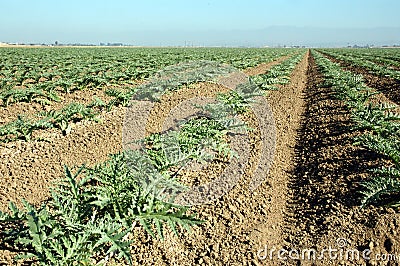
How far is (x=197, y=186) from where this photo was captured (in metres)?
4.38

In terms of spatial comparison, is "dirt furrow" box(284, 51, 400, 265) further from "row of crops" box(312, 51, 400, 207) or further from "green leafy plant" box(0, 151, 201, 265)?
"green leafy plant" box(0, 151, 201, 265)

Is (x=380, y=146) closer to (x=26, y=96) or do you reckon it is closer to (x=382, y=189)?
(x=382, y=189)

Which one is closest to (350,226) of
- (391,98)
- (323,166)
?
(323,166)

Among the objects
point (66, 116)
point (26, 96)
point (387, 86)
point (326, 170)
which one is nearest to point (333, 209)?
point (326, 170)

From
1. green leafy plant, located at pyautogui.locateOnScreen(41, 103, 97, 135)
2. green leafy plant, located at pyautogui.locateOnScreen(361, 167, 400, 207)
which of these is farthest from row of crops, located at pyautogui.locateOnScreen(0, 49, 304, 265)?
green leafy plant, located at pyautogui.locateOnScreen(41, 103, 97, 135)

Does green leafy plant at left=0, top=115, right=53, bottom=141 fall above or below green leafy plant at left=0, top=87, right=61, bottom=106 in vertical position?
below

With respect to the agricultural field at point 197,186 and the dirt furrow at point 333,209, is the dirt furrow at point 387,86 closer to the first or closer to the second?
the agricultural field at point 197,186

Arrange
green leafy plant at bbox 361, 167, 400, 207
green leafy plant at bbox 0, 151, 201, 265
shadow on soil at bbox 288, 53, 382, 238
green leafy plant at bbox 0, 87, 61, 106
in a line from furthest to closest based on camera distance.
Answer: green leafy plant at bbox 0, 87, 61, 106 < shadow on soil at bbox 288, 53, 382, 238 < green leafy plant at bbox 361, 167, 400, 207 < green leafy plant at bbox 0, 151, 201, 265

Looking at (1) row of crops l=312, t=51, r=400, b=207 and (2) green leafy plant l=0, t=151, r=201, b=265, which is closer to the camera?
(2) green leafy plant l=0, t=151, r=201, b=265

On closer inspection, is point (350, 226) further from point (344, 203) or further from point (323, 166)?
point (323, 166)

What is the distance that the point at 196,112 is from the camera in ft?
25.2

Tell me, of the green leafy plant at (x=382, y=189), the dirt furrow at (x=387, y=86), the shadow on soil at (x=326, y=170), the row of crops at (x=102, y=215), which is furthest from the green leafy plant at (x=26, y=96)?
the dirt furrow at (x=387, y=86)

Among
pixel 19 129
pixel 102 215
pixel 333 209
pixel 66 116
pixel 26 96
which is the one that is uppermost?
pixel 26 96

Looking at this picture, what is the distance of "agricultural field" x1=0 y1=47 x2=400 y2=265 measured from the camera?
111 inches
